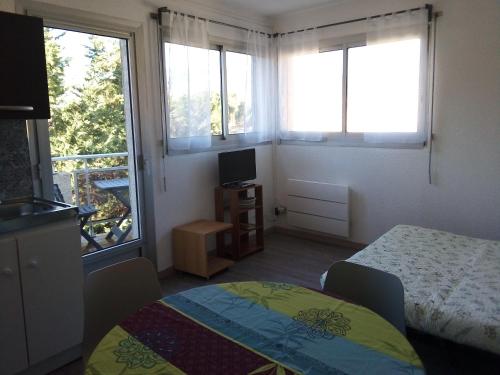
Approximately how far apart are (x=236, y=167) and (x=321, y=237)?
1.35 meters

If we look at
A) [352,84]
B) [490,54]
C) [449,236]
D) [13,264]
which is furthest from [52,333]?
[490,54]

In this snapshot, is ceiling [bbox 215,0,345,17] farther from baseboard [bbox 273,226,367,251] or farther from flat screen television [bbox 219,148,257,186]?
baseboard [bbox 273,226,367,251]

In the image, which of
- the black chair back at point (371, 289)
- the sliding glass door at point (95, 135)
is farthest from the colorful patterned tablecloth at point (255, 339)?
the sliding glass door at point (95, 135)

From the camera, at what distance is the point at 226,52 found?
431cm

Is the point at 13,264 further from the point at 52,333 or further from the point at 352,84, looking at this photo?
the point at 352,84

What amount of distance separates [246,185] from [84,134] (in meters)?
1.75

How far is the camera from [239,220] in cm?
429

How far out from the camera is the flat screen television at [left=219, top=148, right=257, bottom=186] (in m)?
4.16

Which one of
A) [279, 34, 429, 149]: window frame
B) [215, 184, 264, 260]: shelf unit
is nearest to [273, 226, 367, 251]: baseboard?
[215, 184, 264, 260]: shelf unit

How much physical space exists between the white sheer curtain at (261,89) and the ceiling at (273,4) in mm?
260

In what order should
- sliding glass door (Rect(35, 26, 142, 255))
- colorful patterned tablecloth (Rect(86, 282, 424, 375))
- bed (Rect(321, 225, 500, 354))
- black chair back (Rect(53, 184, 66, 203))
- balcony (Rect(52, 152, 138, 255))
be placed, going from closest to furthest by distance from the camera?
colorful patterned tablecloth (Rect(86, 282, 424, 375)), bed (Rect(321, 225, 500, 354)), sliding glass door (Rect(35, 26, 142, 255)), black chair back (Rect(53, 184, 66, 203)), balcony (Rect(52, 152, 138, 255))

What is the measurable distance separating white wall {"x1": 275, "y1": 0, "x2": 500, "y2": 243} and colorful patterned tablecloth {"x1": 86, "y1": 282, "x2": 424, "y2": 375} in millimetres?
2633

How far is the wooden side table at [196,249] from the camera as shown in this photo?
12.0ft

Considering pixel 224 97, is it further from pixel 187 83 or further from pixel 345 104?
pixel 345 104
